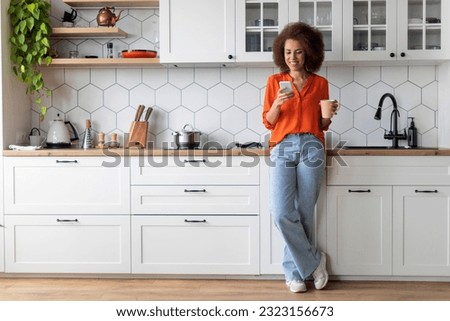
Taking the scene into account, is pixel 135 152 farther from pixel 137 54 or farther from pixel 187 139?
pixel 137 54

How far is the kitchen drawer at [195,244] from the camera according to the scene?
422cm

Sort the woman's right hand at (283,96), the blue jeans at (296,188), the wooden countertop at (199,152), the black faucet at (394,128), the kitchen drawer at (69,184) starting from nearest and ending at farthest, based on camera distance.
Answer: the woman's right hand at (283,96) < the blue jeans at (296,188) < the wooden countertop at (199,152) < the kitchen drawer at (69,184) < the black faucet at (394,128)

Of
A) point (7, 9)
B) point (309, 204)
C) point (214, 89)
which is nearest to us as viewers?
point (309, 204)

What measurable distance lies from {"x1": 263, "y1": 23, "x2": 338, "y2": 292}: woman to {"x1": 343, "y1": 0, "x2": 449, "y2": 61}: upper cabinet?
0.40 meters

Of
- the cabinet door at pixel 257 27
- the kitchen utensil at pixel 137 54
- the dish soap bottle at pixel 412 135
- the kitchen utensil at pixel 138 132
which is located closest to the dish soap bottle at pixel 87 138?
the kitchen utensil at pixel 138 132

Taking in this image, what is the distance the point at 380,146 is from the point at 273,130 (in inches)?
38.9

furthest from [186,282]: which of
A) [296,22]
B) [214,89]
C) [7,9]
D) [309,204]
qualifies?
[7,9]

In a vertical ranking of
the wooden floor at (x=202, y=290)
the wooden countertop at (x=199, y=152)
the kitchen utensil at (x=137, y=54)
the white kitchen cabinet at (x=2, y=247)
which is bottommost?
the wooden floor at (x=202, y=290)

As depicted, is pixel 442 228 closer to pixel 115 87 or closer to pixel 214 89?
pixel 214 89

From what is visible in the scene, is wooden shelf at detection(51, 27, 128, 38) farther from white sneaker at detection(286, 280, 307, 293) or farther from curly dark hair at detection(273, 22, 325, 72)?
white sneaker at detection(286, 280, 307, 293)

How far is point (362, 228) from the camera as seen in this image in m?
4.19

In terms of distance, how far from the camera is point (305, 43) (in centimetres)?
404

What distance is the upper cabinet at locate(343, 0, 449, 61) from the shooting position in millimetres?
4359

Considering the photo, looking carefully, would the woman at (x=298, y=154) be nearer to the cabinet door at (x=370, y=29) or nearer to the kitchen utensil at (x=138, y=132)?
the cabinet door at (x=370, y=29)
